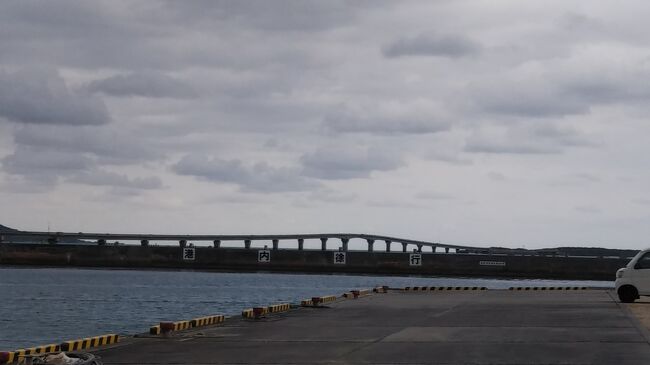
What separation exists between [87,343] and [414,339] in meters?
10.8

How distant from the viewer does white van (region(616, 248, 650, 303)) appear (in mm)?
51875

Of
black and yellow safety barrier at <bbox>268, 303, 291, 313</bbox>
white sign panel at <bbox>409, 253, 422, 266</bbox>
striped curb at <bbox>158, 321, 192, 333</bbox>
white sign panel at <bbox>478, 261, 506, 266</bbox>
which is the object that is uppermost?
white sign panel at <bbox>409, 253, 422, 266</bbox>

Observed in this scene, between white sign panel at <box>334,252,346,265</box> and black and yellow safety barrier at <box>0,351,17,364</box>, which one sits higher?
white sign panel at <box>334,252,346,265</box>

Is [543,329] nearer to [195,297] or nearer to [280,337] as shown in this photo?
[280,337]

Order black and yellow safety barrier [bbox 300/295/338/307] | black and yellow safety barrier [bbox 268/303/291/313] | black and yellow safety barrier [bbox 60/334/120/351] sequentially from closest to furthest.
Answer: black and yellow safety barrier [bbox 60/334/120/351], black and yellow safety barrier [bbox 268/303/291/313], black and yellow safety barrier [bbox 300/295/338/307]

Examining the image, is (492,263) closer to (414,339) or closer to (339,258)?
(339,258)

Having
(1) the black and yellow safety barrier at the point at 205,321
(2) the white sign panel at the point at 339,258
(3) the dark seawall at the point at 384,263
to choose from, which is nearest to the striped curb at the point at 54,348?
(1) the black and yellow safety barrier at the point at 205,321

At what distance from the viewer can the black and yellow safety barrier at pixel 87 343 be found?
101ft

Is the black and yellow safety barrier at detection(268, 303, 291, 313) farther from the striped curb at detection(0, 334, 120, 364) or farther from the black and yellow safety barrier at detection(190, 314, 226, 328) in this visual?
the striped curb at detection(0, 334, 120, 364)

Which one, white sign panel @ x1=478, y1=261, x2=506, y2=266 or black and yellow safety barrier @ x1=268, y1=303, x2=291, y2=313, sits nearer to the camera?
black and yellow safety barrier @ x1=268, y1=303, x2=291, y2=313

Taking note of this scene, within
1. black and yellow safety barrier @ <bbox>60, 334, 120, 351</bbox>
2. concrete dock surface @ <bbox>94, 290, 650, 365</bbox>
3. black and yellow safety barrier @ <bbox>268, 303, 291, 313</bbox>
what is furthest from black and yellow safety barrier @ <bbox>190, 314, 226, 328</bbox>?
black and yellow safety barrier @ <bbox>60, 334, 120, 351</bbox>

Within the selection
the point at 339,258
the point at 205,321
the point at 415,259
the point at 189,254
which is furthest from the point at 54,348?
the point at 189,254

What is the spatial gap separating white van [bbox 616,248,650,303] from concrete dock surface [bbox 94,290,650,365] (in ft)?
4.43

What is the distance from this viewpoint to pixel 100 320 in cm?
7406
